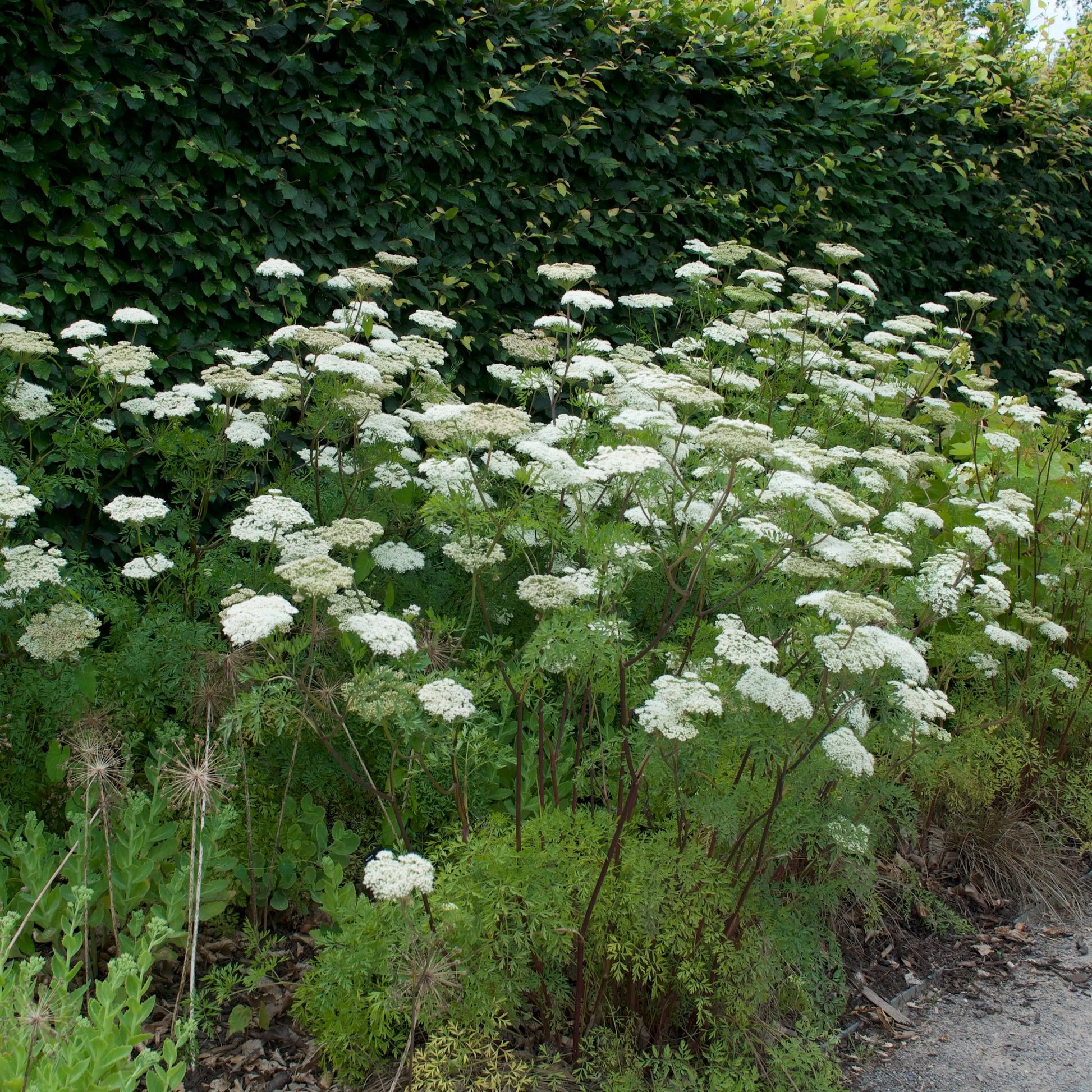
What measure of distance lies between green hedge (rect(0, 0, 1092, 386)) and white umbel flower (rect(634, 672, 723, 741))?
353 cm

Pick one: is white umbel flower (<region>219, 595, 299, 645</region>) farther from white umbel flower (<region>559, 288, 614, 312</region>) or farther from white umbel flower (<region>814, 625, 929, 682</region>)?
white umbel flower (<region>559, 288, 614, 312</region>)

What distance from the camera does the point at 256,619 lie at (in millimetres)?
2621

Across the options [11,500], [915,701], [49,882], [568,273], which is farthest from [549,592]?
[568,273]

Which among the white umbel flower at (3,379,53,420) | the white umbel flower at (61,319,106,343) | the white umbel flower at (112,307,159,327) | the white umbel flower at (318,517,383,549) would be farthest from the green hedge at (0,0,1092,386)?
the white umbel flower at (318,517,383,549)

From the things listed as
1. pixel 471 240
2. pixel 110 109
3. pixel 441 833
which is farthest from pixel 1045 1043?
pixel 110 109

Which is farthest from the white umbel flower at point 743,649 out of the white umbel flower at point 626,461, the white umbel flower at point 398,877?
the white umbel flower at point 398,877

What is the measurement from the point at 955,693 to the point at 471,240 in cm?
383

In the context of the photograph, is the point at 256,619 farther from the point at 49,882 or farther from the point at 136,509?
the point at 136,509

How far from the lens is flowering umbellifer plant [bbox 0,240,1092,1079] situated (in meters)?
2.76

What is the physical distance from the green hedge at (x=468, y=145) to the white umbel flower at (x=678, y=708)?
3.53 m

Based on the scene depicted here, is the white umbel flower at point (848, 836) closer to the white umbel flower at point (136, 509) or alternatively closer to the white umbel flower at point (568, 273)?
the white umbel flower at point (136, 509)

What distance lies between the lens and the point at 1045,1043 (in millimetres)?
3342

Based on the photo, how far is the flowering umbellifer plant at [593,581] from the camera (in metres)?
2.76

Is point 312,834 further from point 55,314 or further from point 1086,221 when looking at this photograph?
point 1086,221
